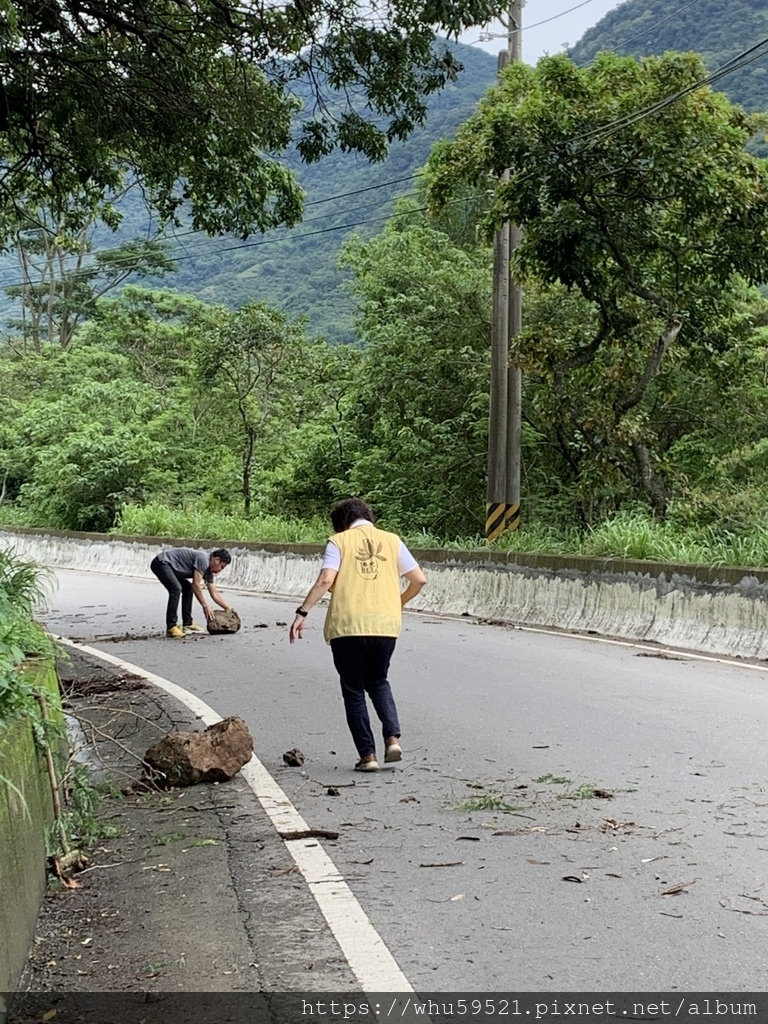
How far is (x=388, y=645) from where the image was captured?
8.00m

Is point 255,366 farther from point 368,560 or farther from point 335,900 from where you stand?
point 335,900

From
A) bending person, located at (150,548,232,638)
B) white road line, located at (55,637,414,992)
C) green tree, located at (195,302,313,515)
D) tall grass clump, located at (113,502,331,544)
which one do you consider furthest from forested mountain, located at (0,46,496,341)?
white road line, located at (55,637,414,992)

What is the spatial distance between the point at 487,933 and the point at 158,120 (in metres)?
10.7

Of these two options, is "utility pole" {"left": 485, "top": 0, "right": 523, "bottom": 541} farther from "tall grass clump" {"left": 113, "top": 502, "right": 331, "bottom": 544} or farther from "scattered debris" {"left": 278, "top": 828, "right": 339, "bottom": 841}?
"scattered debris" {"left": 278, "top": 828, "right": 339, "bottom": 841}

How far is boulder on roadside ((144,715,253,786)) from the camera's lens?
755cm

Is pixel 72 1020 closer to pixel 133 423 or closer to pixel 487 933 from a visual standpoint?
pixel 487 933

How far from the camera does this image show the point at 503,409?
2036cm

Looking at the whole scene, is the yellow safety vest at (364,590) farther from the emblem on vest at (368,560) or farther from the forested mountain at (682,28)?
the forested mountain at (682,28)

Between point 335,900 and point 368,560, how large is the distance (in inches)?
125

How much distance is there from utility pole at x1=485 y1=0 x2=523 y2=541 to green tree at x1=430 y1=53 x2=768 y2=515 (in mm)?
766

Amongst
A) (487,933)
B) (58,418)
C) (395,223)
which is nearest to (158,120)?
(487,933)

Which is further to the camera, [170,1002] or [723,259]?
[723,259]

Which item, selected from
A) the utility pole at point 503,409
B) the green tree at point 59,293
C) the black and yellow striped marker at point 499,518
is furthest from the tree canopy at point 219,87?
the green tree at point 59,293

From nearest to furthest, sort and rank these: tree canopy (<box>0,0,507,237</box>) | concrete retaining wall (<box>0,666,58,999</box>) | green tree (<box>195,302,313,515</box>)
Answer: concrete retaining wall (<box>0,666,58,999</box>) → tree canopy (<box>0,0,507,237</box>) → green tree (<box>195,302,313,515</box>)
